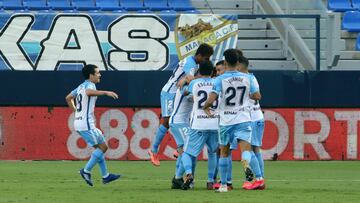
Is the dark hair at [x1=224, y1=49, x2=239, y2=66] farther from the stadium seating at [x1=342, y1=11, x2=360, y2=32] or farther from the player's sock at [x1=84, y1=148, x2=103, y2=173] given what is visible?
the stadium seating at [x1=342, y1=11, x2=360, y2=32]

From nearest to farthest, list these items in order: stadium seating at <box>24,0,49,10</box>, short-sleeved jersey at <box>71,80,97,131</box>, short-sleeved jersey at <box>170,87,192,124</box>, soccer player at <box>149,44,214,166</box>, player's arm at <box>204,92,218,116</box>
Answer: player's arm at <box>204,92,218,116</box> → soccer player at <box>149,44,214,166</box> → short-sleeved jersey at <box>170,87,192,124</box> → short-sleeved jersey at <box>71,80,97,131</box> → stadium seating at <box>24,0,49,10</box>

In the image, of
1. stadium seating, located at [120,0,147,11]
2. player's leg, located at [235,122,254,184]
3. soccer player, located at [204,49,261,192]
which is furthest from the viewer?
stadium seating, located at [120,0,147,11]

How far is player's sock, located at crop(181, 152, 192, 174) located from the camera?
51.5 feet

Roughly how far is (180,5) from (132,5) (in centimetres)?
124

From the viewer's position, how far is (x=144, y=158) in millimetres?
24438

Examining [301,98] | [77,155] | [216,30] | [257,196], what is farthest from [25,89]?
[257,196]

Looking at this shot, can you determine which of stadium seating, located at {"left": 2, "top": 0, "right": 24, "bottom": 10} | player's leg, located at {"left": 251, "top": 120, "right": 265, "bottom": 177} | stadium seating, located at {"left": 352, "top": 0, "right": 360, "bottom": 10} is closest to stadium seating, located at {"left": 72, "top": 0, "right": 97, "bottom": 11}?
stadium seating, located at {"left": 2, "top": 0, "right": 24, "bottom": 10}

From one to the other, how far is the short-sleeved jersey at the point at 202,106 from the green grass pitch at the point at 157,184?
95 cm

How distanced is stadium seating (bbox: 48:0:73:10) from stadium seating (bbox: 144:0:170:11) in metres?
2.03

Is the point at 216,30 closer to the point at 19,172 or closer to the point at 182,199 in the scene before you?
the point at 19,172

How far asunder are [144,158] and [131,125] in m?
0.79

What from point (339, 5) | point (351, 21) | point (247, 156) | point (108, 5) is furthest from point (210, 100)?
point (339, 5)

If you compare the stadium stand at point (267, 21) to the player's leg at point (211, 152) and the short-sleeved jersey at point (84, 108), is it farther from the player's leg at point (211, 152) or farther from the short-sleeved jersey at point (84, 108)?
the player's leg at point (211, 152)

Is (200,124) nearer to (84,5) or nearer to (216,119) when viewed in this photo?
(216,119)
